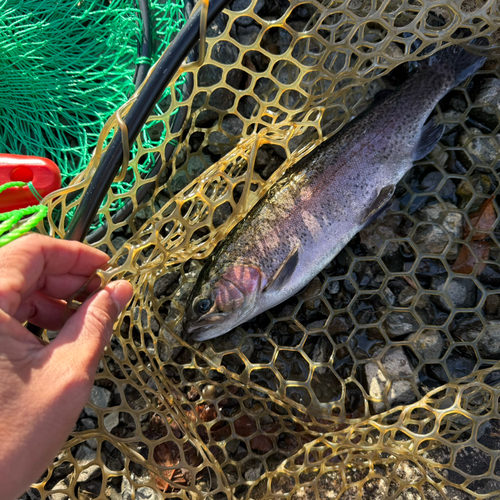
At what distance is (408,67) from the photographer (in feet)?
8.63

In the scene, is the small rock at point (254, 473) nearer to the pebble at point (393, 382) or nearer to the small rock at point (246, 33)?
the pebble at point (393, 382)

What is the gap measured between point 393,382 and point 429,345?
13.9 inches

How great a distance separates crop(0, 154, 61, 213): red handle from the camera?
2.20 metres

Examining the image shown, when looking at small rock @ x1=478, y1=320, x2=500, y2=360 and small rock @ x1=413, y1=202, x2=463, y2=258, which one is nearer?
small rock @ x1=478, y1=320, x2=500, y2=360

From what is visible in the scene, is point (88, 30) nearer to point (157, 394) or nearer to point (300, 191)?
point (300, 191)

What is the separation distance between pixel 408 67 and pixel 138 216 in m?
2.21

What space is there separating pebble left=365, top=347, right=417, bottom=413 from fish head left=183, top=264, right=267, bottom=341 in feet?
3.45

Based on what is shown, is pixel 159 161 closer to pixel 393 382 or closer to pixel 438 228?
pixel 438 228

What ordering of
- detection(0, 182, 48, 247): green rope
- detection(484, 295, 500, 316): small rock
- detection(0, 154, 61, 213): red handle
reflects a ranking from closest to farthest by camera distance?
detection(0, 182, 48, 247): green rope → detection(0, 154, 61, 213): red handle → detection(484, 295, 500, 316): small rock

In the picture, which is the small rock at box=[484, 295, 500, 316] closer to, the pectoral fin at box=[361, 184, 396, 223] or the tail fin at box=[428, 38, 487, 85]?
the pectoral fin at box=[361, 184, 396, 223]

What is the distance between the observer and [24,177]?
2.25 meters

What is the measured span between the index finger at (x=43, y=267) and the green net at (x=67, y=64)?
85 cm

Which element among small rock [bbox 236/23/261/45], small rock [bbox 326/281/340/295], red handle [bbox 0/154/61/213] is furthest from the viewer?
small rock [bbox 236/23/261/45]

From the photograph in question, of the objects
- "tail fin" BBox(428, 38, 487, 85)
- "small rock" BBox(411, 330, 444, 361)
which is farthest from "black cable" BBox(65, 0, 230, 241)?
"small rock" BBox(411, 330, 444, 361)
